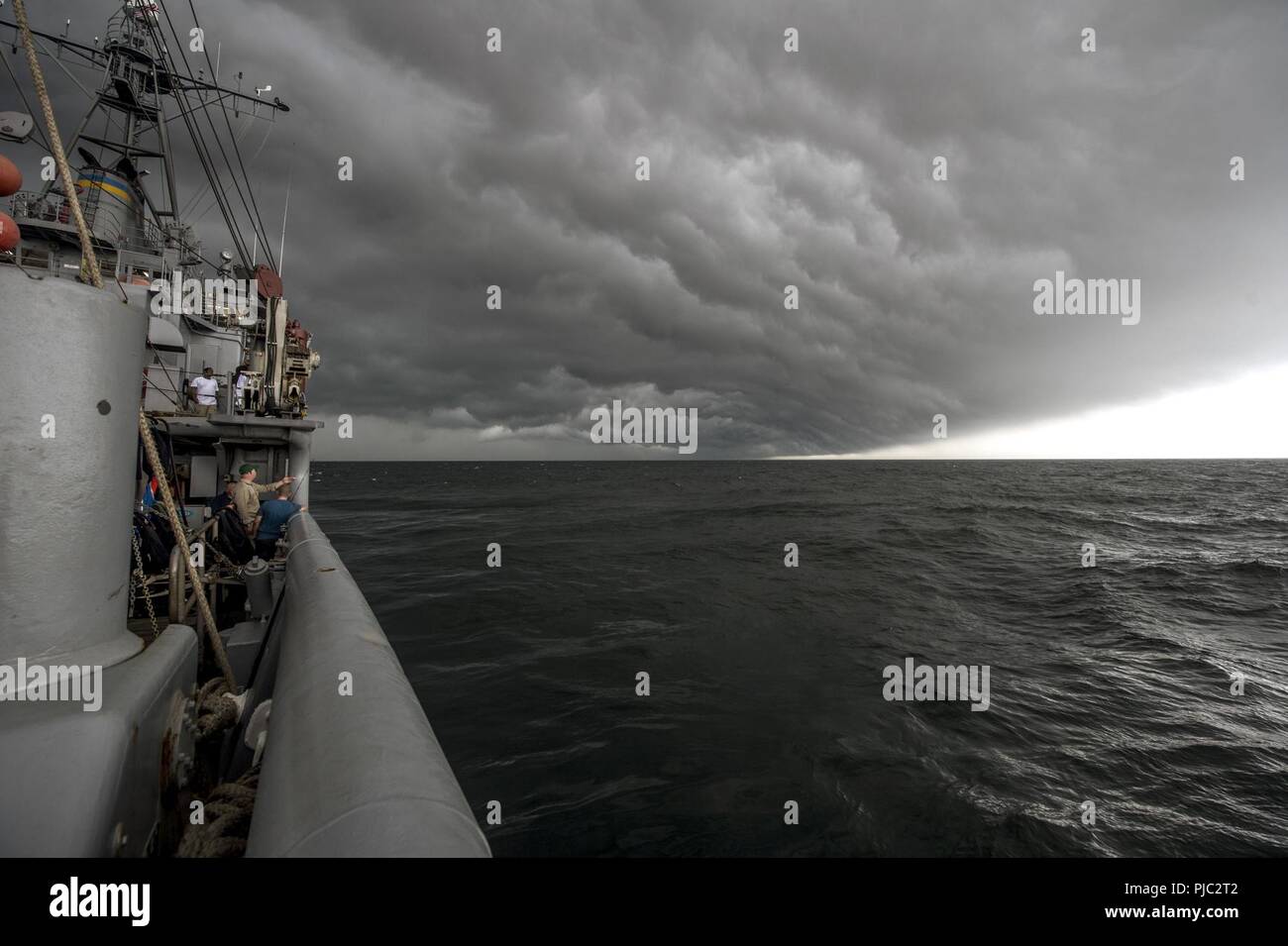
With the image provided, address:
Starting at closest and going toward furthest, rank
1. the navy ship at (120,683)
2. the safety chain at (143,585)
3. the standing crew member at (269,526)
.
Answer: the navy ship at (120,683) < the safety chain at (143,585) < the standing crew member at (269,526)

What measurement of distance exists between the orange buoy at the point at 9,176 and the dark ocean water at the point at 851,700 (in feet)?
21.2

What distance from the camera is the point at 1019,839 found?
5875mm

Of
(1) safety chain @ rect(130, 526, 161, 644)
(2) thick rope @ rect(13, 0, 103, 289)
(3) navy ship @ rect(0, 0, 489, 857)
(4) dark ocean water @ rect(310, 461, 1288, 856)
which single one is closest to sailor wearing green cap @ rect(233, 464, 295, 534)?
(1) safety chain @ rect(130, 526, 161, 644)

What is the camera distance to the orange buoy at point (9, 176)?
104 inches

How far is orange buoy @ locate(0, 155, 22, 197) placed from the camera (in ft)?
8.68

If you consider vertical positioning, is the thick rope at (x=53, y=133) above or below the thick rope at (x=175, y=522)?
above

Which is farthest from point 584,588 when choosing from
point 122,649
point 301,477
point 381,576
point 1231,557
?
point 1231,557

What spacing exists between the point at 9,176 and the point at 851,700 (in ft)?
35.9

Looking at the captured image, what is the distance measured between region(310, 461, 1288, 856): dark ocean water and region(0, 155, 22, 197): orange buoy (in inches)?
254

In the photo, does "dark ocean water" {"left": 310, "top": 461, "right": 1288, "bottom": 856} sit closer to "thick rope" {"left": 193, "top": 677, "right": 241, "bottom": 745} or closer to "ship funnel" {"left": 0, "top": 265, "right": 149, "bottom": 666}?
"thick rope" {"left": 193, "top": 677, "right": 241, "bottom": 745}

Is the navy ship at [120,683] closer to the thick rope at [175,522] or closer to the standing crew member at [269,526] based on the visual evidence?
the thick rope at [175,522]

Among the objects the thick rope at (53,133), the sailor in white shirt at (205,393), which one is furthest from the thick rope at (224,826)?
the sailor in white shirt at (205,393)

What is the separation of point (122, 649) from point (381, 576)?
17.6m
